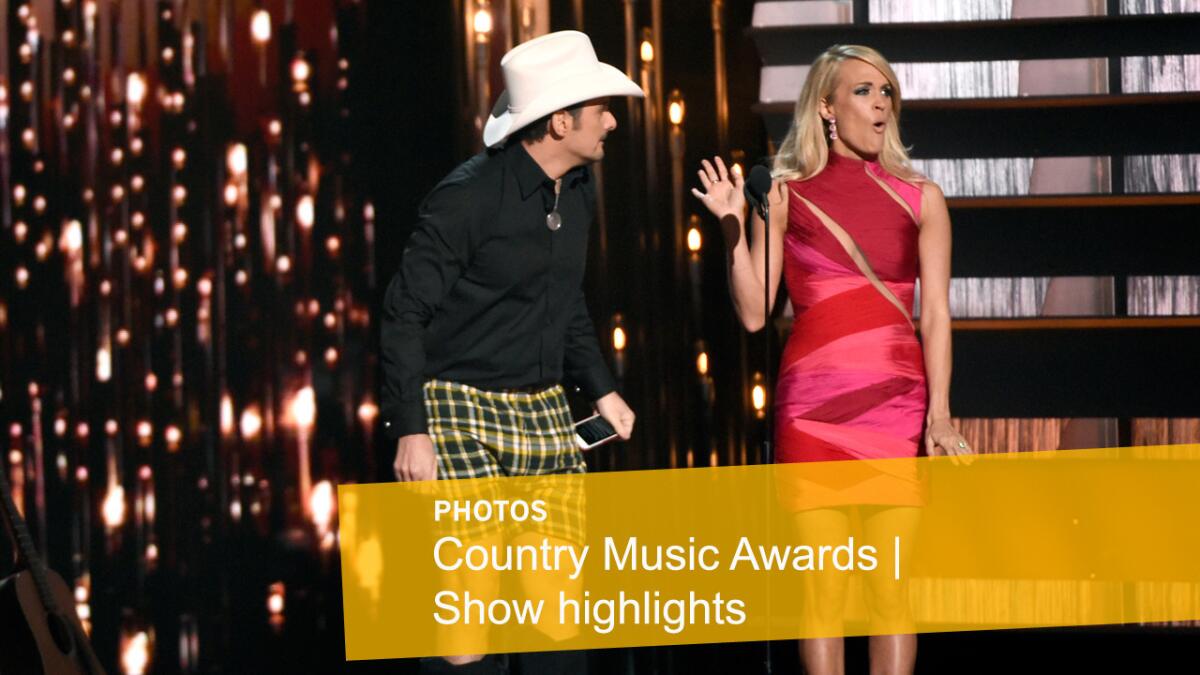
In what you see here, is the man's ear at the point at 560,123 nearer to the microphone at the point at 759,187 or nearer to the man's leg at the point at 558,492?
the microphone at the point at 759,187

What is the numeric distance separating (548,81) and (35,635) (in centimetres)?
122


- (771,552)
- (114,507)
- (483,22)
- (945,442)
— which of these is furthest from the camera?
(114,507)

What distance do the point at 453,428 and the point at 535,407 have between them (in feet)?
0.49

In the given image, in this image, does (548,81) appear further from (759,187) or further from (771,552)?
(771,552)

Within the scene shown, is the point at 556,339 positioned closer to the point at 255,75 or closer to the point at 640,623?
the point at 640,623

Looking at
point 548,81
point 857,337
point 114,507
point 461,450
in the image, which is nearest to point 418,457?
point 461,450

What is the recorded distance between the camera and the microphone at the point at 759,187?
2.47 meters

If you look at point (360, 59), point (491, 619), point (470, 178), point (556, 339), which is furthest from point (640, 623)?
point (360, 59)

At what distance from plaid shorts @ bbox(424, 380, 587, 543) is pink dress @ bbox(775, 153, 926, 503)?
373 mm

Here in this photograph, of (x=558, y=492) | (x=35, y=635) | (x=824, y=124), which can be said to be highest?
(x=824, y=124)

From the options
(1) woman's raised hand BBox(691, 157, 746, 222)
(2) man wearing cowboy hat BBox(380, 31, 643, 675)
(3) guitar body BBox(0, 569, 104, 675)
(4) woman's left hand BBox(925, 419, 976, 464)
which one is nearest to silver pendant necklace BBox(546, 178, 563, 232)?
(2) man wearing cowboy hat BBox(380, 31, 643, 675)

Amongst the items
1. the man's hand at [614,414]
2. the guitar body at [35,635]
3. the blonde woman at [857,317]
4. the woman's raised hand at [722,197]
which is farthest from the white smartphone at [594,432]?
the guitar body at [35,635]

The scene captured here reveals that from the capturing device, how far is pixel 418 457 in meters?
2.47

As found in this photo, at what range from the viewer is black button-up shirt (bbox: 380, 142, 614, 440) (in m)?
2.48
